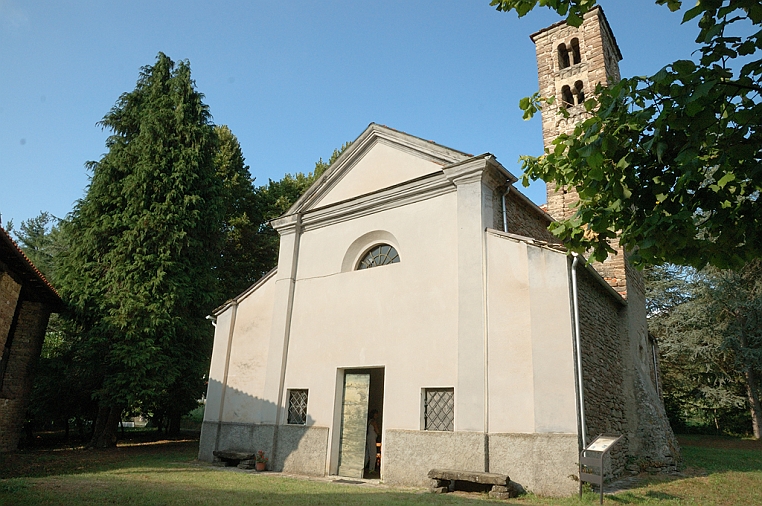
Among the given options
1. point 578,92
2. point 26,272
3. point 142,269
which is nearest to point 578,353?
point 578,92

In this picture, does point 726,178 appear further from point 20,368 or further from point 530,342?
point 20,368

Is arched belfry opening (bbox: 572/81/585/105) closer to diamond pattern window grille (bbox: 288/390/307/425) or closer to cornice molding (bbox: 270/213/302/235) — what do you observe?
cornice molding (bbox: 270/213/302/235)

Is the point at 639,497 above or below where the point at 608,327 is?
below

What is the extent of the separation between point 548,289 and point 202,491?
7191 millimetres

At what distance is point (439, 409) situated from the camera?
10.5 m

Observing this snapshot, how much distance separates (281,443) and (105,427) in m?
8.58

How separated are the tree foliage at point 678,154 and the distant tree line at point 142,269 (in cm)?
1475

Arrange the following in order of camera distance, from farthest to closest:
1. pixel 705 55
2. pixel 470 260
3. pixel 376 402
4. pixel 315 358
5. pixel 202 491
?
pixel 376 402 → pixel 315 358 → pixel 470 260 → pixel 202 491 → pixel 705 55

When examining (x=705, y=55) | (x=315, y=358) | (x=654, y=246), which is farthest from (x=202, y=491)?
(x=705, y=55)

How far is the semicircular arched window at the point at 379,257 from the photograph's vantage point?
1272cm

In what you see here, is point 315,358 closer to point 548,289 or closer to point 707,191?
point 548,289

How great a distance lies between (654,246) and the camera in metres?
5.27

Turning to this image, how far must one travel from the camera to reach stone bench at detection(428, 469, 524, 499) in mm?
8625

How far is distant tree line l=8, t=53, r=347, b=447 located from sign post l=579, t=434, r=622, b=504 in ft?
42.5
